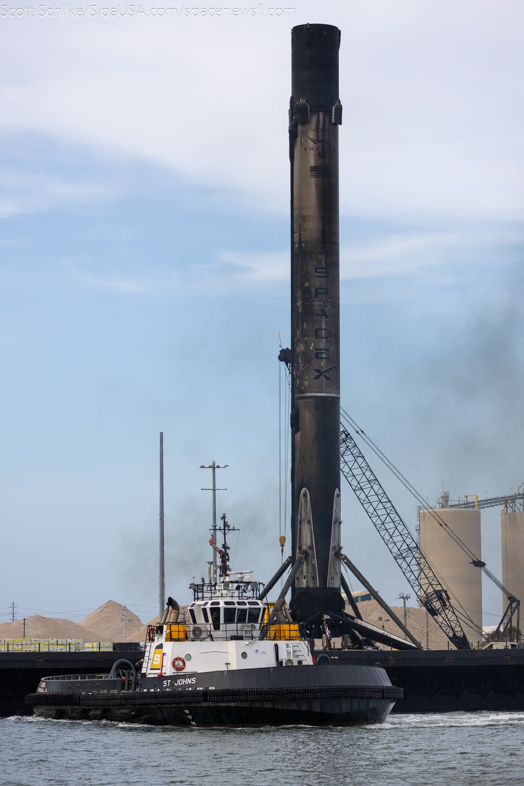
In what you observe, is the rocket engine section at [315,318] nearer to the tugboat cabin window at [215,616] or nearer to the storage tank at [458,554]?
the tugboat cabin window at [215,616]

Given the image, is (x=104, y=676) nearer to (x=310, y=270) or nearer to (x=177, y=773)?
(x=177, y=773)

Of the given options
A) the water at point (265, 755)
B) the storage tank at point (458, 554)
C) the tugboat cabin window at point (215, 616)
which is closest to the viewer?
the water at point (265, 755)

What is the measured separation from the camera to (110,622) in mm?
170875

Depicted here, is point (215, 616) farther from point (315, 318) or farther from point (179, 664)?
point (315, 318)

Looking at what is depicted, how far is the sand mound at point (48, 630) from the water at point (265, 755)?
349 ft

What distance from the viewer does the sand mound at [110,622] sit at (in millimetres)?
164875

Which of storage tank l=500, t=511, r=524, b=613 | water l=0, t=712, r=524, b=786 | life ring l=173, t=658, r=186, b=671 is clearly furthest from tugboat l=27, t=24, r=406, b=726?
storage tank l=500, t=511, r=524, b=613

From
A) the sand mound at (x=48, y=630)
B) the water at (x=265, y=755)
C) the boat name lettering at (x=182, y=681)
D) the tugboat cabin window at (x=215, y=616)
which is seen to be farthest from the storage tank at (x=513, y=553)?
the boat name lettering at (x=182, y=681)

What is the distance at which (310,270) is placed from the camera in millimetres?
66812

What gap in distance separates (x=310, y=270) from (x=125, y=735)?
31.7 m

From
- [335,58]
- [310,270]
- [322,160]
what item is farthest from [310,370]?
[335,58]

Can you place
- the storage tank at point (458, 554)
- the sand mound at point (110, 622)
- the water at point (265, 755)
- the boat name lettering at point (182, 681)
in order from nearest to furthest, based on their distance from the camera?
the water at point (265, 755) < the boat name lettering at point (182, 681) < the storage tank at point (458, 554) < the sand mound at point (110, 622)

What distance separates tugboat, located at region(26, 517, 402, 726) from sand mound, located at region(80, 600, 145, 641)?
112615 mm

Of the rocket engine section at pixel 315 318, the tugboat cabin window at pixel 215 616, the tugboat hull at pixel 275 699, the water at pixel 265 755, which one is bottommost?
the water at pixel 265 755
